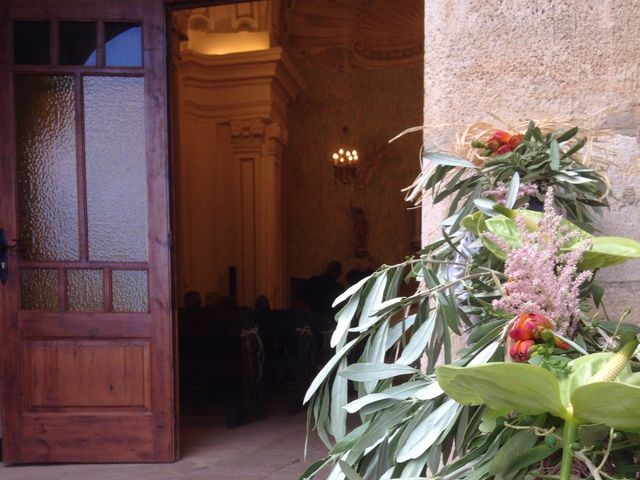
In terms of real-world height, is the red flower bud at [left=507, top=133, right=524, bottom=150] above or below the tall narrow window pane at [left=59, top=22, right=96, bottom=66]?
below

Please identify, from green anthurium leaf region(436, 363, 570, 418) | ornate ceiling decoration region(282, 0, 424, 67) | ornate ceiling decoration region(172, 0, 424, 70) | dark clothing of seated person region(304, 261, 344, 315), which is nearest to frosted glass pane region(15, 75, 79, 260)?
Result: green anthurium leaf region(436, 363, 570, 418)

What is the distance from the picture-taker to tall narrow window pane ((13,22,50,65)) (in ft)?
12.4

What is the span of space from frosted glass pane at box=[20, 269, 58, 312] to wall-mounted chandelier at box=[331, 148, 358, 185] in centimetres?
658

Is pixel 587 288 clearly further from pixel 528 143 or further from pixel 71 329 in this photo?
pixel 71 329

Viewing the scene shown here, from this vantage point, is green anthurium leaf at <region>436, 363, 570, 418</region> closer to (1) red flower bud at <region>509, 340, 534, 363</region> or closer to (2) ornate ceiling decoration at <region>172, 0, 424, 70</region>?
(1) red flower bud at <region>509, 340, 534, 363</region>

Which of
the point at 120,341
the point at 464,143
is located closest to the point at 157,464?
the point at 120,341

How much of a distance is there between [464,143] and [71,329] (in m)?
2.61

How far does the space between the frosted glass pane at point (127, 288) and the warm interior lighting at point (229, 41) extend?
531cm

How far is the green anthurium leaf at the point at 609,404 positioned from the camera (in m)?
0.78

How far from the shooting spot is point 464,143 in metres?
1.79

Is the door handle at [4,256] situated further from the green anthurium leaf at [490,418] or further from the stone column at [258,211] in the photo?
the stone column at [258,211]

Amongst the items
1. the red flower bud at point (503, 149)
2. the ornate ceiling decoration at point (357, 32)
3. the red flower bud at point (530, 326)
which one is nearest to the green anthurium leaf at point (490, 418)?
the red flower bud at point (530, 326)

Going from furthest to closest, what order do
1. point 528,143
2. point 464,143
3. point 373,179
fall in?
→ point 373,179
point 464,143
point 528,143

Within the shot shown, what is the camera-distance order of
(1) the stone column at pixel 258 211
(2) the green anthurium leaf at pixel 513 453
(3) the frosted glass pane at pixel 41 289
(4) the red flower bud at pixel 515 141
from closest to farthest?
(2) the green anthurium leaf at pixel 513 453
(4) the red flower bud at pixel 515 141
(3) the frosted glass pane at pixel 41 289
(1) the stone column at pixel 258 211
